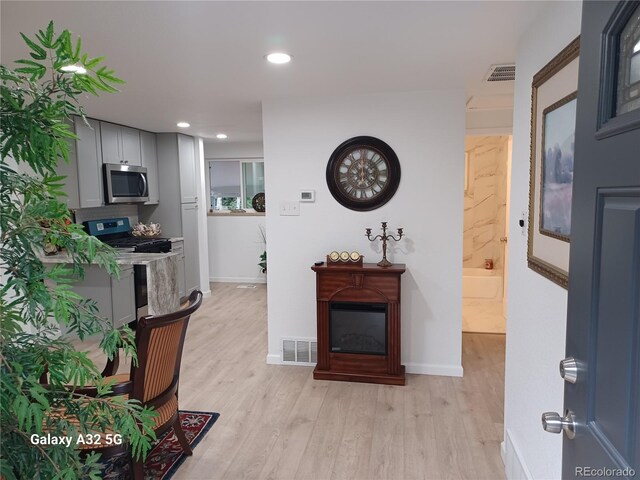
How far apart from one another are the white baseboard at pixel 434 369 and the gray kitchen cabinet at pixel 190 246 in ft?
11.0

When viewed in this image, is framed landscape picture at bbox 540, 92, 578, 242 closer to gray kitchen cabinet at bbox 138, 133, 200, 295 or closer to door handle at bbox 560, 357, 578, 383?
door handle at bbox 560, 357, 578, 383

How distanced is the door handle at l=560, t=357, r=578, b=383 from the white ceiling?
4.90 feet

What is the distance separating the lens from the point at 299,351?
3822mm

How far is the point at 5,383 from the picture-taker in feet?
3.07

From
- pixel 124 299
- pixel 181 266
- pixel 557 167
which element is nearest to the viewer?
pixel 557 167

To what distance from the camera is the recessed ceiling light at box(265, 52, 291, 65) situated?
2.47 metres

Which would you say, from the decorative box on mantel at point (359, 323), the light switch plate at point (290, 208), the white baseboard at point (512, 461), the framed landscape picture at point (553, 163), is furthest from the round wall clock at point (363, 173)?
the white baseboard at point (512, 461)

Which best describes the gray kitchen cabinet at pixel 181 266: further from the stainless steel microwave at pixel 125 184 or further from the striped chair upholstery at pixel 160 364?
the striped chair upholstery at pixel 160 364

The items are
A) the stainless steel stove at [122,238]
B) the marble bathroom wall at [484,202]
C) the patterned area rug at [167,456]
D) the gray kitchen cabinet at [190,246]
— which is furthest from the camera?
the marble bathroom wall at [484,202]

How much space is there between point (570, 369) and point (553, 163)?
94 cm

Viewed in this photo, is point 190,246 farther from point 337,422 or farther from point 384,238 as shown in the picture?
point 337,422

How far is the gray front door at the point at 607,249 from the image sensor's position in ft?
2.47

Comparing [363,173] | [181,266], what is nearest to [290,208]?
[363,173]

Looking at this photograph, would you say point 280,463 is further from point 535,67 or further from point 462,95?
point 462,95
